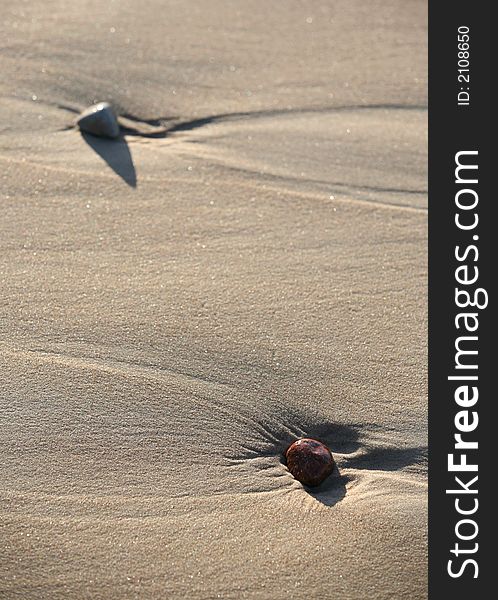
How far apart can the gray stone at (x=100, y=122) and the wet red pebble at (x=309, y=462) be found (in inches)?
43.5

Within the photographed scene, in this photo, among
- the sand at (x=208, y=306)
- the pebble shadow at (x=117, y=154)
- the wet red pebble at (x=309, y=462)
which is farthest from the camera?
the pebble shadow at (x=117, y=154)

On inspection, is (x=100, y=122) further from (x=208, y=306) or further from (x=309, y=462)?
(x=309, y=462)

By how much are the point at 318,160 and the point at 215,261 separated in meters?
0.51

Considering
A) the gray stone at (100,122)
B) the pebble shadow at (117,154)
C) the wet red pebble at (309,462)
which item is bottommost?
the wet red pebble at (309,462)

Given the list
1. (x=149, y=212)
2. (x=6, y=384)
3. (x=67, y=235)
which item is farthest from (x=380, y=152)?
(x=6, y=384)

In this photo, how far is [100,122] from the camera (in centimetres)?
237

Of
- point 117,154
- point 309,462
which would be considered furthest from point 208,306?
point 117,154

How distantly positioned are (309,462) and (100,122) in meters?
1.17

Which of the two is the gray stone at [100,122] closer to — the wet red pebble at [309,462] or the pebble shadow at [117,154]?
the pebble shadow at [117,154]

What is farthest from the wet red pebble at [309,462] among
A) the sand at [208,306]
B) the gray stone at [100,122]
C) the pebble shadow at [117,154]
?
the gray stone at [100,122]

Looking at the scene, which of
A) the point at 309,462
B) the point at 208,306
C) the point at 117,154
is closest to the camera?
the point at 309,462

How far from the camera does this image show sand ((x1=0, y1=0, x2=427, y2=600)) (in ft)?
4.94

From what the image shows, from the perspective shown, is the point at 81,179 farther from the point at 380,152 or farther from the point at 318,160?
the point at 380,152

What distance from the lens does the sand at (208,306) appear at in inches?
59.3
